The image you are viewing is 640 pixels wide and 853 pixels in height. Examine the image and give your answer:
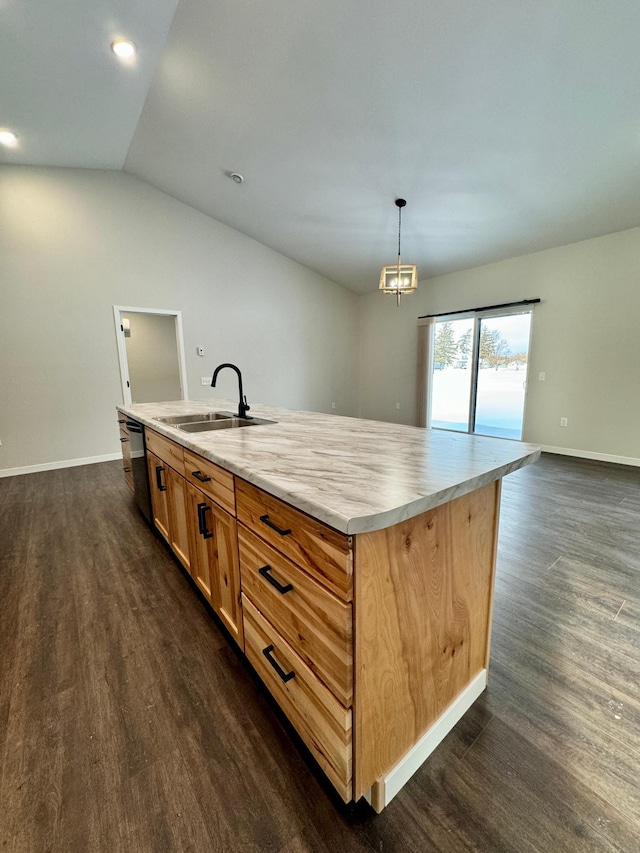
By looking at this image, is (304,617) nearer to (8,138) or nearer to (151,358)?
(8,138)

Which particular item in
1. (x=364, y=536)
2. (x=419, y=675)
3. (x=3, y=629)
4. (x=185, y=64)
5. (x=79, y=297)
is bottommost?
(x=3, y=629)

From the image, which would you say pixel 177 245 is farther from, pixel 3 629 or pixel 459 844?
pixel 459 844

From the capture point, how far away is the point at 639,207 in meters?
3.54

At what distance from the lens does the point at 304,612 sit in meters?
0.88

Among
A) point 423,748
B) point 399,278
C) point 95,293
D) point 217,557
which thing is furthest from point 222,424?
point 95,293

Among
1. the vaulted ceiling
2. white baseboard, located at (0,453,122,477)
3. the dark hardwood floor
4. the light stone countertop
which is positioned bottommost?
the dark hardwood floor

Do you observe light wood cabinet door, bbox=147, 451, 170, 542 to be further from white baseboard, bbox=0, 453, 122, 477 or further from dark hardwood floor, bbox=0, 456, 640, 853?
white baseboard, bbox=0, 453, 122, 477

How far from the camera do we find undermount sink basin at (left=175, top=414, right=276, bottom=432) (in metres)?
2.12

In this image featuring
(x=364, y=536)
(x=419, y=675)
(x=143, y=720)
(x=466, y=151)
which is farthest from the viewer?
(x=466, y=151)

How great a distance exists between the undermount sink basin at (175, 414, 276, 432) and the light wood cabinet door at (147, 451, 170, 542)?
10.4 inches

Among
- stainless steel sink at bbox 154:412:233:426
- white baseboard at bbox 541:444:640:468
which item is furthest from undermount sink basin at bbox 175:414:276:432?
white baseboard at bbox 541:444:640:468

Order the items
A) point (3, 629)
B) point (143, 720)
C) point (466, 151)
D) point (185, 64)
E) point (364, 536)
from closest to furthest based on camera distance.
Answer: point (364, 536)
point (143, 720)
point (3, 629)
point (185, 64)
point (466, 151)

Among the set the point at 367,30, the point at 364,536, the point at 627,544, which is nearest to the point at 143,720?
the point at 364,536

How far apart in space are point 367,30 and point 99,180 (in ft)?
12.1
